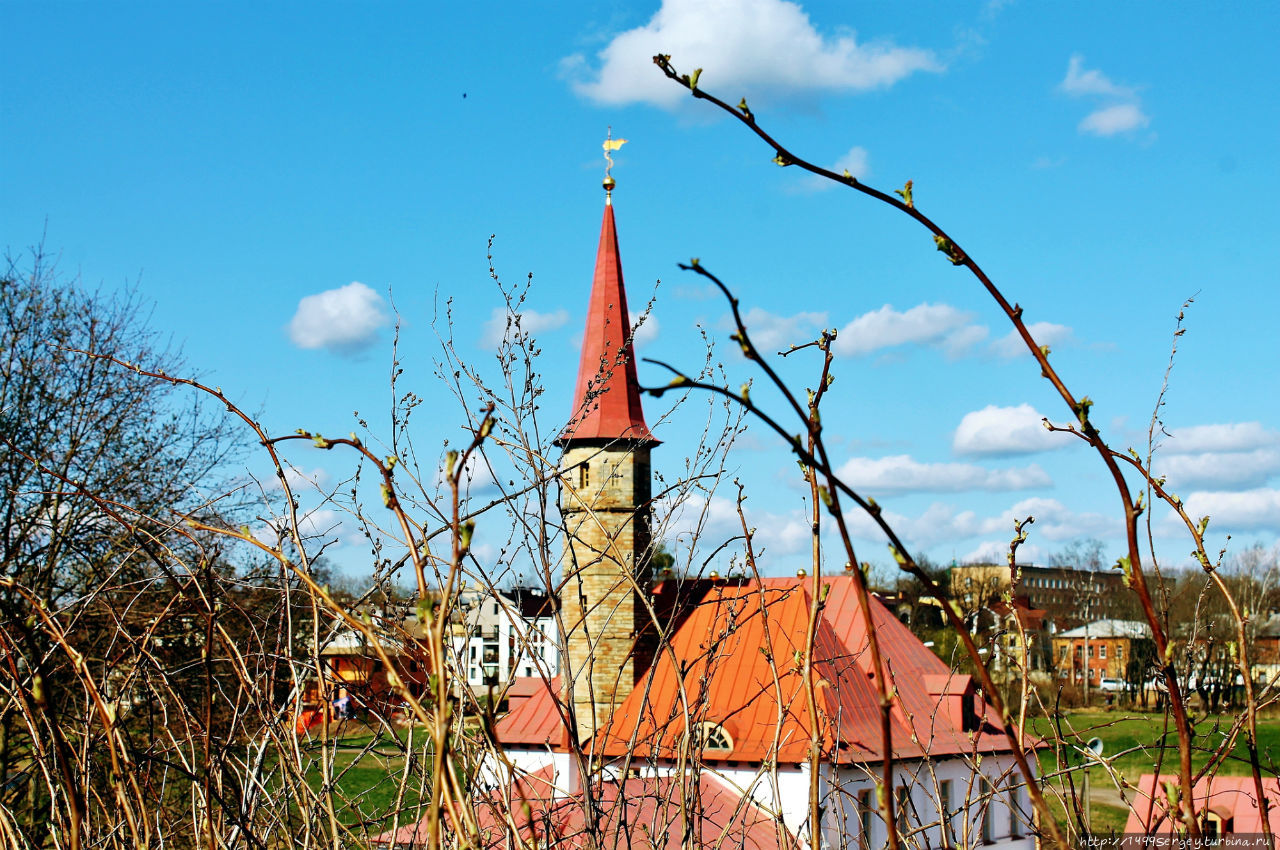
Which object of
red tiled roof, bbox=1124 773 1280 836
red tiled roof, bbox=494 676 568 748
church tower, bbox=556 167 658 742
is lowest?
red tiled roof, bbox=494 676 568 748

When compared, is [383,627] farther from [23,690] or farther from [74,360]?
[74,360]

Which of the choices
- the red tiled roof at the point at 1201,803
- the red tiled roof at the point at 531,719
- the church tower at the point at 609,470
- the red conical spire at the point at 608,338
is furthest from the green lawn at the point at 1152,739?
the red tiled roof at the point at 531,719

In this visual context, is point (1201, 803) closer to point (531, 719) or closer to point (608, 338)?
point (608, 338)

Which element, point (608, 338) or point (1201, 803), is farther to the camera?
point (608, 338)

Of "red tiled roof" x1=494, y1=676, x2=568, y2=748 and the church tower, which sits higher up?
the church tower

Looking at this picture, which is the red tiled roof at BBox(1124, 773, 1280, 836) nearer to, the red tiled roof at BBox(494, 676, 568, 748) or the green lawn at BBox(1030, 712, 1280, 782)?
the green lawn at BBox(1030, 712, 1280, 782)

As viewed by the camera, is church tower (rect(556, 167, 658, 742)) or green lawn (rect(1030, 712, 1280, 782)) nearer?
green lawn (rect(1030, 712, 1280, 782))

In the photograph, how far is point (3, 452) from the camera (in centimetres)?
1489

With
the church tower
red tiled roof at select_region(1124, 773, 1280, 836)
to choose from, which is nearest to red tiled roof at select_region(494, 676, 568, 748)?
the church tower

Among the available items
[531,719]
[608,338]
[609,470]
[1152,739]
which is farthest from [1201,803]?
[531,719]

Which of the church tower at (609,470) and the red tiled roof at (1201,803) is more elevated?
the church tower at (609,470)

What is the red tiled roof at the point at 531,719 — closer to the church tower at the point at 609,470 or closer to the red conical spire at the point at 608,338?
the church tower at the point at 609,470

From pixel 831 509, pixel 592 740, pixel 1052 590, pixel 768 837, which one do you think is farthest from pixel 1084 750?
pixel 1052 590

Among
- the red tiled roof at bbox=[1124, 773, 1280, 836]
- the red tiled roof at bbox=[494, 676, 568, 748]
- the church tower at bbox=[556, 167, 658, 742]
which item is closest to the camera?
the red tiled roof at bbox=[1124, 773, 1280, 836]
